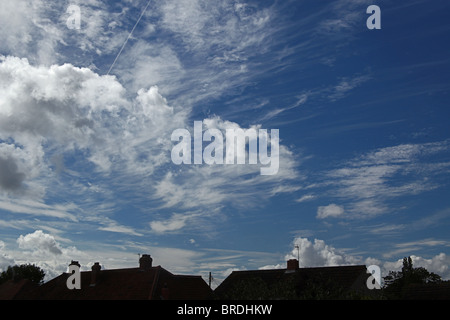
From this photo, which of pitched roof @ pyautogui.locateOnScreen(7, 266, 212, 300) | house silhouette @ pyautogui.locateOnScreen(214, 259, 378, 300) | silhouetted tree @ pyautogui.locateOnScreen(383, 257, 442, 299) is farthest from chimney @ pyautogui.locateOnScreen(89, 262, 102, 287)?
silhouetted tree @ pyautogui.locateOnScreen(383, 257, 442, 299)

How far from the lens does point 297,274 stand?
154 feet

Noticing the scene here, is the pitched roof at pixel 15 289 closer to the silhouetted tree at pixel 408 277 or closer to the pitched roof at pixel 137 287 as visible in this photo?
the pitched roof at pixel 137 287

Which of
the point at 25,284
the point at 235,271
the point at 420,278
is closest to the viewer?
the point at 235,271

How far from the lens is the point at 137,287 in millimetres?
47281

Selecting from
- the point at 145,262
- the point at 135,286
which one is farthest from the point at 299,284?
the point at 145,262

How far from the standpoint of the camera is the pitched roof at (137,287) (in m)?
46.2

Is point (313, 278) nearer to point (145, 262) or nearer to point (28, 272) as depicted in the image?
point (145, 262)

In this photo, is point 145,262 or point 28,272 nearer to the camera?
point 145,262

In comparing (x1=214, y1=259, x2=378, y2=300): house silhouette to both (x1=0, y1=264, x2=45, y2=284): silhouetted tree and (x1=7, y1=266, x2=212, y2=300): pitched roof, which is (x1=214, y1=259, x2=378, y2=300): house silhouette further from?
(x1=0, y1=264, x2=45, y2=284): silhouetted tree
